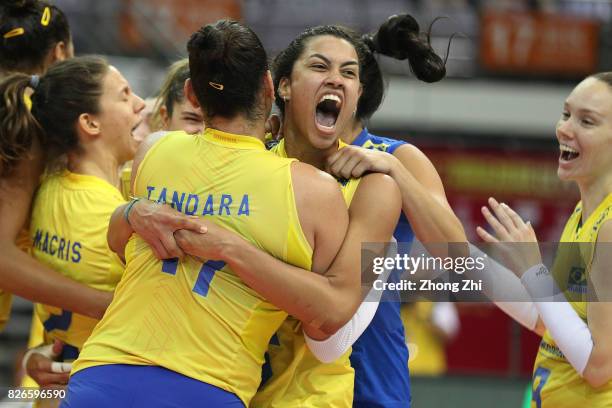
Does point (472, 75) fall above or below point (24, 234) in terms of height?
below

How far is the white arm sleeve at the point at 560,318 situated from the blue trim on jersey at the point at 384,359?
0.60m

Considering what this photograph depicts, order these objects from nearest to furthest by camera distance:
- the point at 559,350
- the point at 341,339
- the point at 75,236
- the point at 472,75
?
the point at 341,339 → the point at 75,236 → the point at 559,350 → the point at 472,75

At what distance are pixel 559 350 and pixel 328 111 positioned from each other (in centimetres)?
143

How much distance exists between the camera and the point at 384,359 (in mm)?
3764

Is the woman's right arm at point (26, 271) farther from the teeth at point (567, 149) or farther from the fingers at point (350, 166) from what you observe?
the teeth at point (567, 149)

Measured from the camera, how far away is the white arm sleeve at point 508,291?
4.21 m

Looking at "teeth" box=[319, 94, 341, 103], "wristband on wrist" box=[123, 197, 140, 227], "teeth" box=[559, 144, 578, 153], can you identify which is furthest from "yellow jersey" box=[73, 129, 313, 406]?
"teeth" box=[559, 144, 578, 153]

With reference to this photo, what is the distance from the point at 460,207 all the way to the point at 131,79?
475 centimetres

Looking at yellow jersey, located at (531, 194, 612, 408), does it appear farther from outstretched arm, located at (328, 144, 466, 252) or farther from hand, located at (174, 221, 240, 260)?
hand, located at (174, 221, 240, 260)

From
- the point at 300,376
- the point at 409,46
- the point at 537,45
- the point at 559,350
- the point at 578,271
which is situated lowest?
the point at 537,45

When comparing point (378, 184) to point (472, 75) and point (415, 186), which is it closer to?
point (415, 186)

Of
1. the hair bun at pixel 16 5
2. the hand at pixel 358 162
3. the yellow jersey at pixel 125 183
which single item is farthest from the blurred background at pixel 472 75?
the hand at pixel 358 162

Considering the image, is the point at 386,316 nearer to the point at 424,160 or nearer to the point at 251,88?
the point at 424,160

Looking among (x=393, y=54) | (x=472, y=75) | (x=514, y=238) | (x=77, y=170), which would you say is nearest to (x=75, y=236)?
(x=77, y=170)
